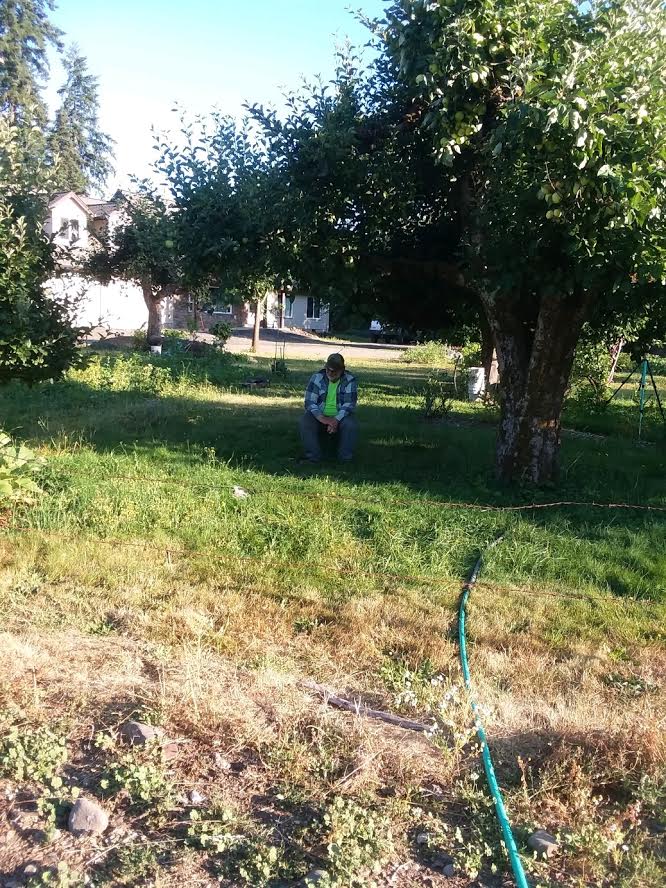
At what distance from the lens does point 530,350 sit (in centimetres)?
816

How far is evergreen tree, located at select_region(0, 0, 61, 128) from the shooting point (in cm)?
4216

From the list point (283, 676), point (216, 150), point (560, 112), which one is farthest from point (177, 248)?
point (283, 676)

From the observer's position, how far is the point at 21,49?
142 feet

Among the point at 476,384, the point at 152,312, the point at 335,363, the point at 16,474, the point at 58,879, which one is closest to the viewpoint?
the point at 58,879

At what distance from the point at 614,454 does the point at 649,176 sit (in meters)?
5.16

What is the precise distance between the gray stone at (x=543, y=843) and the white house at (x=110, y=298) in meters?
6.05

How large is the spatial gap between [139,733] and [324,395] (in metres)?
5.99

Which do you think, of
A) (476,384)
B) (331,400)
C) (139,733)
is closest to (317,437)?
(331,400)

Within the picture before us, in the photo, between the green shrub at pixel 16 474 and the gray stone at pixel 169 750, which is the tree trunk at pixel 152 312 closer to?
the green shrub at pixel 16 474

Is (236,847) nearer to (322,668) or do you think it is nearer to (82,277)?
(322,668)

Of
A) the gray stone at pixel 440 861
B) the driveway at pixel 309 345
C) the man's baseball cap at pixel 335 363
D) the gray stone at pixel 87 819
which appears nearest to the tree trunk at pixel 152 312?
the driveway at pixel 309 345

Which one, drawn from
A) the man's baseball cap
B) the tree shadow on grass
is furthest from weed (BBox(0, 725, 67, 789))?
the man's baseball cap

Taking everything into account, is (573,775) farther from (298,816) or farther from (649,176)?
(649,176)

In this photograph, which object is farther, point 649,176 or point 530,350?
point 530,350
